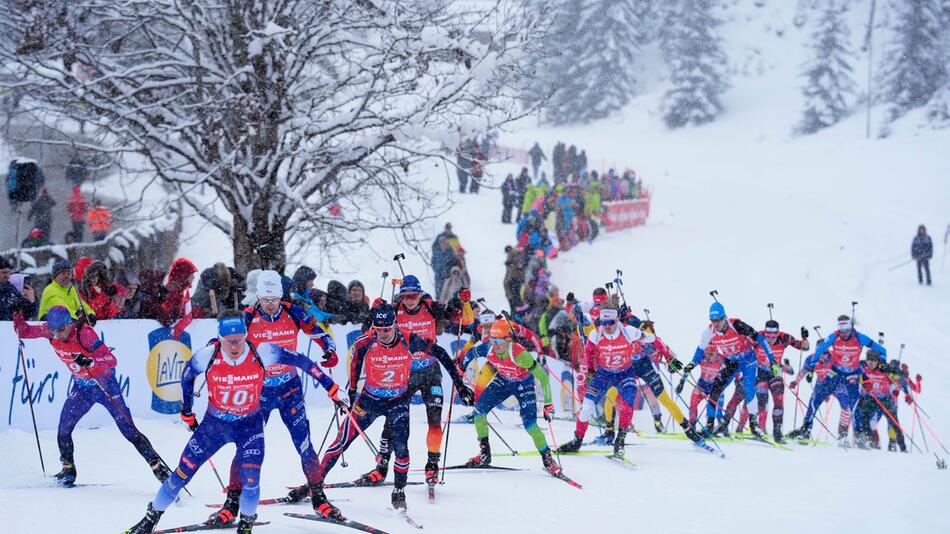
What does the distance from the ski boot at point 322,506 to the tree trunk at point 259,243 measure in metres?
5.39

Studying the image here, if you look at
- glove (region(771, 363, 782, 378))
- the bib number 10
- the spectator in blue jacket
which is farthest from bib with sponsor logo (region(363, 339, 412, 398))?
the spectator in blue jacket

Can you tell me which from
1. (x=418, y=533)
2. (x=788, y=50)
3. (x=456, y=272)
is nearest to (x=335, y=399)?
(x=418, y=533)

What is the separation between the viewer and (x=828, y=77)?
54.2 metres

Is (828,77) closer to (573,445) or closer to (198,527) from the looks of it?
(573,445)

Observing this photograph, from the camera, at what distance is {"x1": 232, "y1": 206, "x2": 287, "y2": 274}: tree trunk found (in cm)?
1189

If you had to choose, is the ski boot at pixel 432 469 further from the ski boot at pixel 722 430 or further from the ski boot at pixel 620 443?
the ski boot at pixel 722 430

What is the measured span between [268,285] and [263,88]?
489cm

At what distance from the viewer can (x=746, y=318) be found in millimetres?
21391

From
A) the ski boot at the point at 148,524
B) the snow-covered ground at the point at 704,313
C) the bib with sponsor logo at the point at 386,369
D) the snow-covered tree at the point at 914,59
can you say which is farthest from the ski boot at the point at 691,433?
the snow-covered tree at the point at 914,59

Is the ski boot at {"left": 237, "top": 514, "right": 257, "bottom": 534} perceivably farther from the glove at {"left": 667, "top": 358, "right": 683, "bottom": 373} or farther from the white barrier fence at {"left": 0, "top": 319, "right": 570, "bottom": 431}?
the glove at {"left": 667, "top": 358, "right": 683, "bottom": 373}

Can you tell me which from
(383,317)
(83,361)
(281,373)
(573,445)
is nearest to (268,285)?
(281,373)

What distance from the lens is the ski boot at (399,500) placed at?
756cm

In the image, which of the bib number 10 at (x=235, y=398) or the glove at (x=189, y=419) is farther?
the glove at (x=189, y=419)

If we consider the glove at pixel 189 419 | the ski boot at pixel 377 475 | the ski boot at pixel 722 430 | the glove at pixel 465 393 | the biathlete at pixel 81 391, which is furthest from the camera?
the ski boot at pixel 722 430
